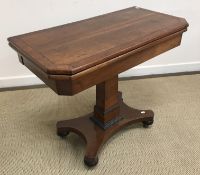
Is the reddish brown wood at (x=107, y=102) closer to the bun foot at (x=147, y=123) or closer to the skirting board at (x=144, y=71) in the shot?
the bun foot at (x=147, y=123)

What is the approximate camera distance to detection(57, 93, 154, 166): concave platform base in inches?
55.9

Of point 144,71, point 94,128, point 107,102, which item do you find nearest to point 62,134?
point 94,128

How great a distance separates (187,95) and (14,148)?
4.17 feet

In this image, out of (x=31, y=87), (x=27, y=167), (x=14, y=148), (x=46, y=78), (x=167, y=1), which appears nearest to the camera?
(x=46, y=78)

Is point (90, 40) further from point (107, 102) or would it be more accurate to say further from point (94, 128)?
point (94, 128)

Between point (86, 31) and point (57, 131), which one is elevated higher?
point (86, 31)

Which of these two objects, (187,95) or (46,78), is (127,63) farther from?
(187,95)

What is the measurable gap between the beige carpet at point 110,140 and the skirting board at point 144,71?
9 cm

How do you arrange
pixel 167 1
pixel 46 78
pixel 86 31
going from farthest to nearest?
pixel 167 1
pixel 86 31
pixel 46 78

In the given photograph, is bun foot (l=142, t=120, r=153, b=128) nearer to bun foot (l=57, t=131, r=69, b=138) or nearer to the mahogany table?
the mahogany table

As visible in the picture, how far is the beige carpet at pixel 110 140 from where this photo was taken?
4.70 ft

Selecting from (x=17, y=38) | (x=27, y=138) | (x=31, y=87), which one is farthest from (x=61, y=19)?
(x=27, y=138)

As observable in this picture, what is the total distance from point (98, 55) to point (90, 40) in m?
0.17

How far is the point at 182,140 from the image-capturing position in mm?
1599
